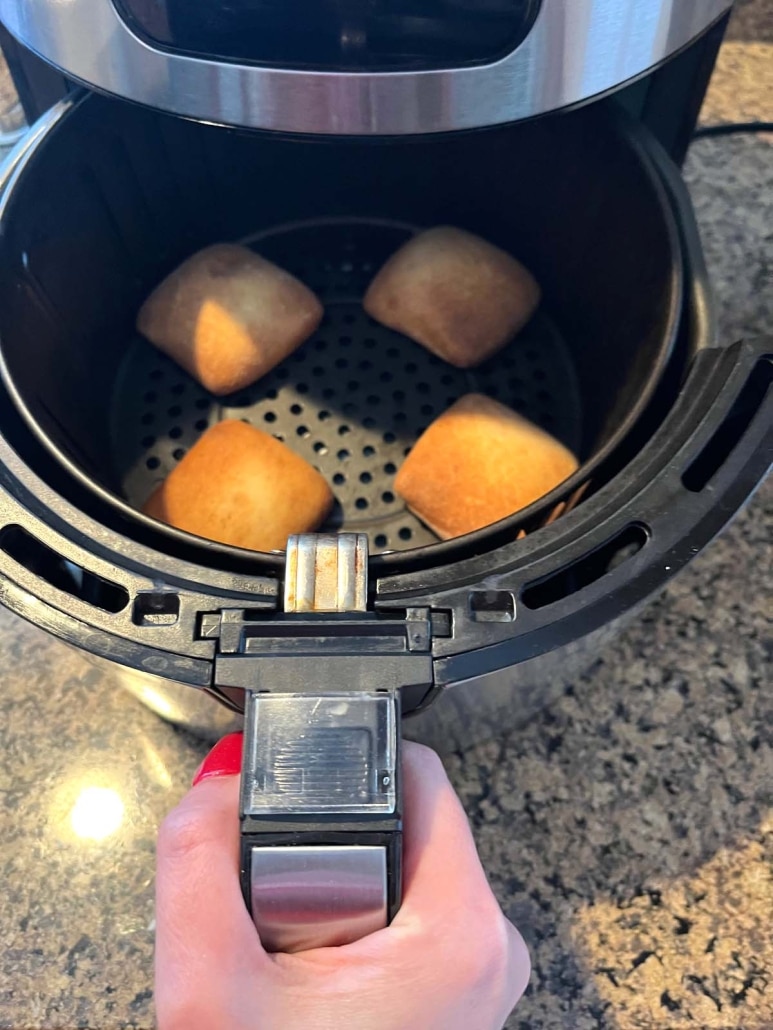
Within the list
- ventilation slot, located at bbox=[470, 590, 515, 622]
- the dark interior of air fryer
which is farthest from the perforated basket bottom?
ventilation slot, located at bbox=[470, 590, 515, 622]

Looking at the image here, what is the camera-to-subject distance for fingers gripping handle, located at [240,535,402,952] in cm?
33

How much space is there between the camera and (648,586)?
374 millimetres

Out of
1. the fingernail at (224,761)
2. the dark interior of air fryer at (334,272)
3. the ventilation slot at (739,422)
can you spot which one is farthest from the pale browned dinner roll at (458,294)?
the fingernail at (224,761)

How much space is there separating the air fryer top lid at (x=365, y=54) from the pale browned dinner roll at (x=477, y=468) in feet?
0.76

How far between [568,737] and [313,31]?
462mm

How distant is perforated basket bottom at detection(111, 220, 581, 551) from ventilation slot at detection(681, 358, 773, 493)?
0.25 meters

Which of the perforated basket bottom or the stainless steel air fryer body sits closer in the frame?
the stainless steel air fryer body

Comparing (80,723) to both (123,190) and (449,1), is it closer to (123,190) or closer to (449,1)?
(123,190)

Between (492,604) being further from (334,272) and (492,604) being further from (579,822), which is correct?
(334,272)

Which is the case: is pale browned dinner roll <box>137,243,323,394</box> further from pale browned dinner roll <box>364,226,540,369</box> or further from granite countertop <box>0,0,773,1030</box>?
granite countertop <box>0,0,773,1030</box>

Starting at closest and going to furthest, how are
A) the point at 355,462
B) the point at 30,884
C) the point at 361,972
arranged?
the point at 361,972 < the point at 30,884 < the point at 355,462

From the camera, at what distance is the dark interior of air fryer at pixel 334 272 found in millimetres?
547

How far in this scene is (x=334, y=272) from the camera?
771mm

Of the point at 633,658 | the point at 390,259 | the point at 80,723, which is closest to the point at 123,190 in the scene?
the point at 390,259
